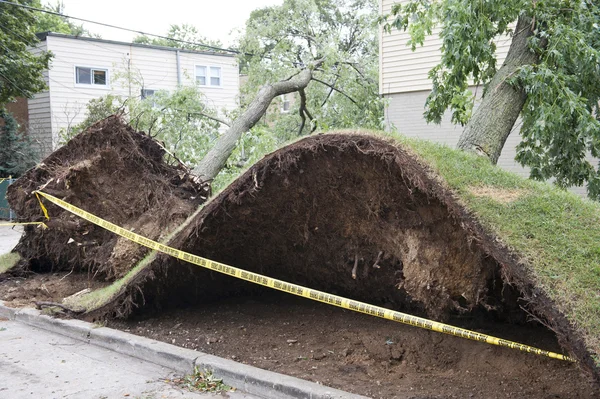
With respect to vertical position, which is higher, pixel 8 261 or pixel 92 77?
pixel 92 77

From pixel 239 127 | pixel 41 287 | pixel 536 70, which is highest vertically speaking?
pixel 536 70

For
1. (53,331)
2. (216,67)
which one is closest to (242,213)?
(53,331)

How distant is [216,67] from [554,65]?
21.8m

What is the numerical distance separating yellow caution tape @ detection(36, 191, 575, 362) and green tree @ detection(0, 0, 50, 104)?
12229 mm

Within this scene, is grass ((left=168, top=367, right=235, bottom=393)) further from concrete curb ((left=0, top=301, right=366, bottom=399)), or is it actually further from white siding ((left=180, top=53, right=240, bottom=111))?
white siding ((left=180, top=53, right=240, bottom=111))

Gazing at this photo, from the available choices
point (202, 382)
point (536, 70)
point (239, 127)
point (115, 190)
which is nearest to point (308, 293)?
point (202, 382)

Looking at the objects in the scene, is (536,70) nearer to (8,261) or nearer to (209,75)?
(8,261)

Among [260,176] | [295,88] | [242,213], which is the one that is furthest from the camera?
[295,88]

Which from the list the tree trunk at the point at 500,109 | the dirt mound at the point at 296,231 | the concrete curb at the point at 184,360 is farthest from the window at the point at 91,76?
the tree trunk at the point at 500,109

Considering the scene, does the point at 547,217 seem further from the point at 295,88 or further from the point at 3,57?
the point at 3,57

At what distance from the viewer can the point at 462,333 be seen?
393 cm

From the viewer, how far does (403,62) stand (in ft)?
48.0

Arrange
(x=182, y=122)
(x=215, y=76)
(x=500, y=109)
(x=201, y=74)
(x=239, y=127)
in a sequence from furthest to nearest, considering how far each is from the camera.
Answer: (x=215, y=76), (x=201, y=74), (x=182, y=122), (x=239, y=127), (x=500, y=109)

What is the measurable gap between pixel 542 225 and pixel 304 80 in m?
8.64
